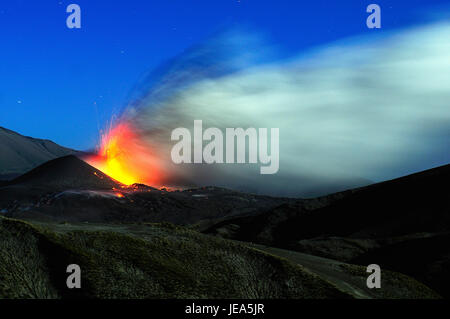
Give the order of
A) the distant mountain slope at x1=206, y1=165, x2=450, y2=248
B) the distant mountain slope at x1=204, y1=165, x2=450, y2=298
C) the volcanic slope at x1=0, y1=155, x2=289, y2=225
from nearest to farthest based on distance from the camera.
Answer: the distant mountain slope at x1=204, y1=165, x2=450, y2=298, the distant mountain slope at x1=206, y1=165, x2=450, y2=248, the volcanic slope at x1=0, y1=155, x2=289, y2=225

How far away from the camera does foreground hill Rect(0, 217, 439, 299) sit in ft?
93.7

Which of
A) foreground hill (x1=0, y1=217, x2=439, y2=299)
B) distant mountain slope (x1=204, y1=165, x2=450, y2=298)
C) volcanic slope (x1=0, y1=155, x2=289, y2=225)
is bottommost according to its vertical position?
foreground hill (x1=0, y1=217, x2=439, y2=299)

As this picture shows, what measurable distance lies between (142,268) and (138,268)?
27 cm

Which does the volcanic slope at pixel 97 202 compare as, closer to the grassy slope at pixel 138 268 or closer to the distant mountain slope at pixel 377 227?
the distant mountain slope at pixel 377 227

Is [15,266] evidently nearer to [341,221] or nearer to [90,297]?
[90,297]

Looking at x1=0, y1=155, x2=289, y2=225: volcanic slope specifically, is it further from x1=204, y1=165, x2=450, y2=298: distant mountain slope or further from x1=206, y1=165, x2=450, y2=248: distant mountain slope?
x1=204, y1=165, x2=450, y2=298: distant mountain slope

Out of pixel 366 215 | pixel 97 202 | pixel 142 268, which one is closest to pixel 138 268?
pixel 142 268

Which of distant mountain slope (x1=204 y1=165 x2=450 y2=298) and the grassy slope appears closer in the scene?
the grassy slope

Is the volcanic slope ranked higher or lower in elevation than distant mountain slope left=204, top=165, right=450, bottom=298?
higher

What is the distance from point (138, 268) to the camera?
31.3 metres

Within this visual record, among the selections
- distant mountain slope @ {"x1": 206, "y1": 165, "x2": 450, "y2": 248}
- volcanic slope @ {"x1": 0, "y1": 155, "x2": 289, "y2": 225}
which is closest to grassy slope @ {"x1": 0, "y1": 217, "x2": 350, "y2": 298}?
distant mountain slope @ {"x1": 206, "y1": 165, "x2": 450, "y2": 248}

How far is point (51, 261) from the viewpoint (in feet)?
98.6

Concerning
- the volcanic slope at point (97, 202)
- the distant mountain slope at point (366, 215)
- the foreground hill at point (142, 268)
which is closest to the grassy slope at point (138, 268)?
the foreground hill at point (142, 268)
